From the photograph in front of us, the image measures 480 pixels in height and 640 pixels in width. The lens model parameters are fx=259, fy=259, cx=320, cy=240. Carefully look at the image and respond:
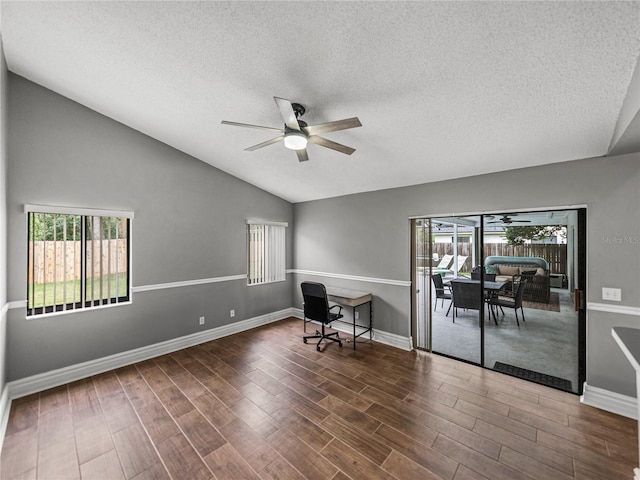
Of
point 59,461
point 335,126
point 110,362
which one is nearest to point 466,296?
point 335,126

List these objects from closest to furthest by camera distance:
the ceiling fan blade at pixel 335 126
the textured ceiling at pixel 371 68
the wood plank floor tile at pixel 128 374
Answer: the textured ceiling at pixel 371 68 < the ceiling fan blade at pixel 335 126 < the wood plank floor tile at pixel 128 374

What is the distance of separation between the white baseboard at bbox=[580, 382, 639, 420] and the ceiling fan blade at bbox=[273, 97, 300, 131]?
12.2 feet

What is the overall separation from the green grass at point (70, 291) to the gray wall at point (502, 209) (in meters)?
3.02

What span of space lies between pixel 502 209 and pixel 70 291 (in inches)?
202

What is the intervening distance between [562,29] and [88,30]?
3.17m

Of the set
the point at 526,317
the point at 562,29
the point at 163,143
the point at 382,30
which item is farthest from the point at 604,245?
the point at 163,143

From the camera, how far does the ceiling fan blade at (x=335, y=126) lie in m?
1.83

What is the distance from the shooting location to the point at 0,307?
7.42 ft

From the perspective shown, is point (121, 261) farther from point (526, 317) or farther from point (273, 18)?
point (526, 317)

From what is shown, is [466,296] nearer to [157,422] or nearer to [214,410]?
[214,410]

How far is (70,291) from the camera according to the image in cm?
299

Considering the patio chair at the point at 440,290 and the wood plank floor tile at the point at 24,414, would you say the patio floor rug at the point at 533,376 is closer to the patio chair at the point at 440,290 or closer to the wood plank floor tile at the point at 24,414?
the patio chair at the point at 440,290

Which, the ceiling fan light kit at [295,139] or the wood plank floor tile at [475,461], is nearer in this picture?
the wood plank floor tile at [475,461]

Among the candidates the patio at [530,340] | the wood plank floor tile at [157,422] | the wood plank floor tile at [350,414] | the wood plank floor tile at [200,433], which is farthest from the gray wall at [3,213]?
the patio at [530,340]
